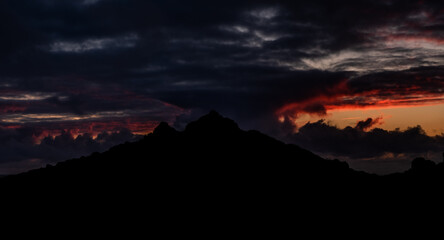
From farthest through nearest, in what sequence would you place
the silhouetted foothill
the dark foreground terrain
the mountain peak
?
1. the silhouetted foothill
2. the mountain peak
3. the dark foreground terrain

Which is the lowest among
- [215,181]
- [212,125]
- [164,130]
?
[215,181]

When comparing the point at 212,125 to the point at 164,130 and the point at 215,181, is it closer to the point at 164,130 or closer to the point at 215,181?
the point at 164,130

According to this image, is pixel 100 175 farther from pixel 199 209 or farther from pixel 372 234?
pixel 372 234

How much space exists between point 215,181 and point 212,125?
31.3 metres

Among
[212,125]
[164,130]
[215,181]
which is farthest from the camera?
[212,125]

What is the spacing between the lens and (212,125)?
17150cm

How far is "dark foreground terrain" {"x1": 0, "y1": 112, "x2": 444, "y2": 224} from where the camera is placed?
5374 inches

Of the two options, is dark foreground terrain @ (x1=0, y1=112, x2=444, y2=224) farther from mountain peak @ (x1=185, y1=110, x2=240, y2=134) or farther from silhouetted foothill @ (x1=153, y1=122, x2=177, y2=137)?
mountain peak @ (x1=185, y1=110, x2=240, y2=134)

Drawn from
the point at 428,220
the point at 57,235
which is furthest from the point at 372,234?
the point at 57,235

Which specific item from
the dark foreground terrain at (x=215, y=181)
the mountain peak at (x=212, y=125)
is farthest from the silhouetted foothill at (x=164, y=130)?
the mountain peak at (x=212, y=125)

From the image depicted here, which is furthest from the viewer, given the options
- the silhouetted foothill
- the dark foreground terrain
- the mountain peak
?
the silhouetted foothill

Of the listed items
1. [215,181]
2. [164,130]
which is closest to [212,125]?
[164,130]

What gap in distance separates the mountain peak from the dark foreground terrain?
1.24 feet

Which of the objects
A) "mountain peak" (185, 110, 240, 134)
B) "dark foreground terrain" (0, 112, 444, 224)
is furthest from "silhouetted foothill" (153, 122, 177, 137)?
"mountain peak" (185, 110, 240, 134)
